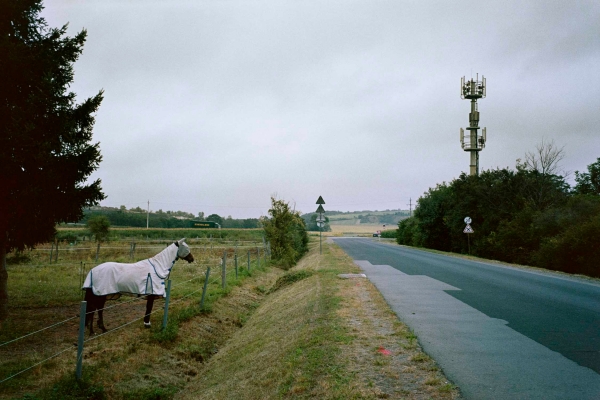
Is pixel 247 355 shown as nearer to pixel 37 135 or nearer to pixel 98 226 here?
pixel 37 135

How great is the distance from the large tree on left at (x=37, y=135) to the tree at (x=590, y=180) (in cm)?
3450

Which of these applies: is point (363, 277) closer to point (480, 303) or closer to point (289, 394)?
point (480, 303)

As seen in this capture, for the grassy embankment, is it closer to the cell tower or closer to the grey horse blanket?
the grey horse blanket

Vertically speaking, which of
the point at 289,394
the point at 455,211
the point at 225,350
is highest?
the point at 455,211

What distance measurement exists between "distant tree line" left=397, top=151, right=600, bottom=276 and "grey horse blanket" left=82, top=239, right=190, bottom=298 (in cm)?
1869

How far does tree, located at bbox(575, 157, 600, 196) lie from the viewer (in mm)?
32656

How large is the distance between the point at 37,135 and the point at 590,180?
3883 centimetres

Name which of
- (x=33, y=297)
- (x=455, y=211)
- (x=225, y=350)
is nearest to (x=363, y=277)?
(x=225, y=350)

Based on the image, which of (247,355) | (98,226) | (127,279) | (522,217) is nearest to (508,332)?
(247,355)

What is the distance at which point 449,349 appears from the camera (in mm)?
6270

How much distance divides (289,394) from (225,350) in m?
5.08

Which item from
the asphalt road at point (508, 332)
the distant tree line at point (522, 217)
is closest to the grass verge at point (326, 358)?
the asphalt road at point (508, 332)

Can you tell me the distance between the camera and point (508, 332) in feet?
23.8

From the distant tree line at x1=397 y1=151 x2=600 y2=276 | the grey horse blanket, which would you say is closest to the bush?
Answer: the distant tree line at x1=397 y1=151 x2=600 y2=276
